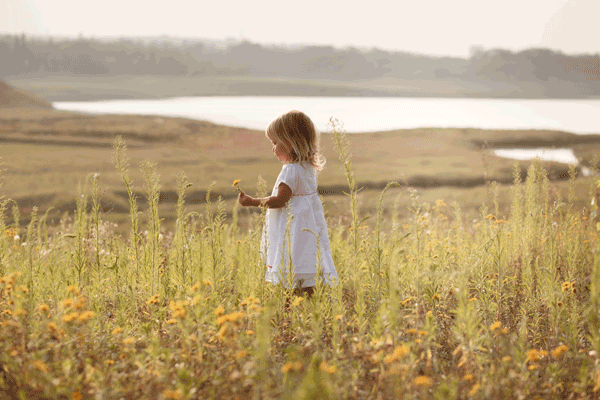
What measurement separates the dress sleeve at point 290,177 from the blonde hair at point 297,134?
146mm

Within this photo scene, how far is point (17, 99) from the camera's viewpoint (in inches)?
1796

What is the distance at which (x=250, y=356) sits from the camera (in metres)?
2.62

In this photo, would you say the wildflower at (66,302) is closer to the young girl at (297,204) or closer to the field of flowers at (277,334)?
the field of flowers at (277,334)

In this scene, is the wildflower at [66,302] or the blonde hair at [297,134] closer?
the wildflower at [66,302]

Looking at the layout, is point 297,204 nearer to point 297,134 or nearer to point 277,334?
point 297,134

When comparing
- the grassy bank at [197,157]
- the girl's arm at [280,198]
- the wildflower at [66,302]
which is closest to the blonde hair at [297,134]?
the girl's arm at [280,198]

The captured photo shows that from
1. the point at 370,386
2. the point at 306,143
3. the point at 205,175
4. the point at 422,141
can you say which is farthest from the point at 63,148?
the point at 370,386

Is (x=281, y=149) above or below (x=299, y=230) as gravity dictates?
above

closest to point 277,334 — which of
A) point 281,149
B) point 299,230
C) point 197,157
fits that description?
point 299,230

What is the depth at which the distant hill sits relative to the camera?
44031 mm

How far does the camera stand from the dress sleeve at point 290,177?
389 cm

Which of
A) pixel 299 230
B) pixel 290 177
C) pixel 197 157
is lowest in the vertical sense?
pixel 197 157

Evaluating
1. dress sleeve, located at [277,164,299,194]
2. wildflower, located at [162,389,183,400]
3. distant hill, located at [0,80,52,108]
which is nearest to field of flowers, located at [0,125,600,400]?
wildflower, located at [162,389,183,400]

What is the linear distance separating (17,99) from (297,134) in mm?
50831
